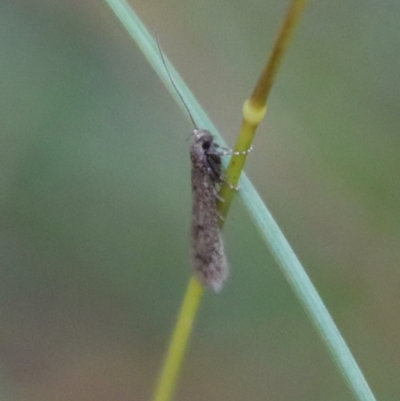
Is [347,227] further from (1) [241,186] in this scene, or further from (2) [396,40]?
(1) [241,186]

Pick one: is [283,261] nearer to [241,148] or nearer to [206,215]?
[241,148]

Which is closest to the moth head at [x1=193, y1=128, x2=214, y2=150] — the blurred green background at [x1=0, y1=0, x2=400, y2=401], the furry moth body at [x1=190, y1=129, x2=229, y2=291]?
the furry moth body at [x1=190, y1=129, x2=229, y2=291]

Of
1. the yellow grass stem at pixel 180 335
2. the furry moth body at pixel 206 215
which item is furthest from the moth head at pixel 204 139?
the yellow grass stem at pixel 180 335

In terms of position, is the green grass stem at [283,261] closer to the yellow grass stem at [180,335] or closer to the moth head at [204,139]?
the yellow grass stem at [180,335]

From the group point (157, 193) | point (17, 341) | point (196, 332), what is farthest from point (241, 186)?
point (17, 341)

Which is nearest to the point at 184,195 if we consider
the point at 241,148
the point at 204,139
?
the point at 204,139
